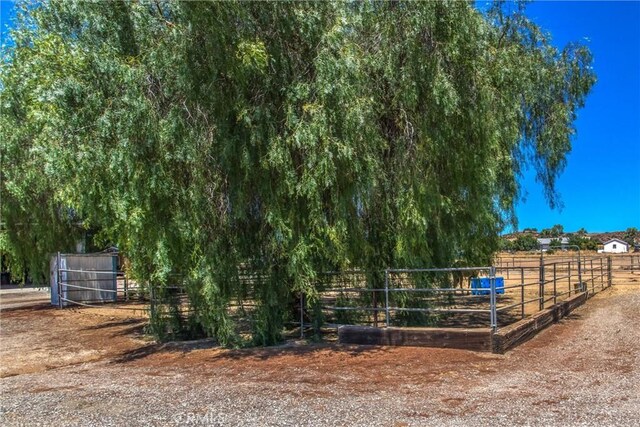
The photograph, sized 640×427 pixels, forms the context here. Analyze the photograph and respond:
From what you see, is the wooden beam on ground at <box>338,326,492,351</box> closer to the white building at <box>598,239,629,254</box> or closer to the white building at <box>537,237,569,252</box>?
the white building at <box>537,237,569,252</box>

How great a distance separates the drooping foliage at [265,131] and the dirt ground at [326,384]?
1.40 meters

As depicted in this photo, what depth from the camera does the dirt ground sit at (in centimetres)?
522

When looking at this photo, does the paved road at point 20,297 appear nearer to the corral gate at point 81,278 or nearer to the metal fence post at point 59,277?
the corral gate at point 81,278

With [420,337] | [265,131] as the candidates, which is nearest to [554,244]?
[420,337]

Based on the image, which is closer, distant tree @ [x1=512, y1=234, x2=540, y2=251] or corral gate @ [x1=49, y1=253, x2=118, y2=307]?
corral gate @ [x1=49, y1=253, x2=118, y2=307]

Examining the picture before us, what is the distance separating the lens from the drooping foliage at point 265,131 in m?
8.08

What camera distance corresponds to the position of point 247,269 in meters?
9.05

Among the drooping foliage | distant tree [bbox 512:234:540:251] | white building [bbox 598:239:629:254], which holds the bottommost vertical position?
white building [bbox 598:239:629:254]

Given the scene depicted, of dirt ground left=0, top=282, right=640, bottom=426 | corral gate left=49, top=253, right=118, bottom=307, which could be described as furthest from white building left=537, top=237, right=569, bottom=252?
corral gate left=49, top=253, right=118, bottom=307

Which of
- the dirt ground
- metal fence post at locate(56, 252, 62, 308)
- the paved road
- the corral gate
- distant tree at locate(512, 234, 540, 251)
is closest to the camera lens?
the dirt ground

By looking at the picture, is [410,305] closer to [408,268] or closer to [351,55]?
[408,268]

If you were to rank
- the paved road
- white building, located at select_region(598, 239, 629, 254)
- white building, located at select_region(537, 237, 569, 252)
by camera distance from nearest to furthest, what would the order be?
the paved road < white building, located at select_region(537, 237, 569, 252) < white building, located at select_region(598, 239, 629, 254)

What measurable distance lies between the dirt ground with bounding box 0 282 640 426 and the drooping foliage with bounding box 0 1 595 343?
1.40 m

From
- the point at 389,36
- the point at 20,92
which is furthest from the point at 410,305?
the point at 20,92
